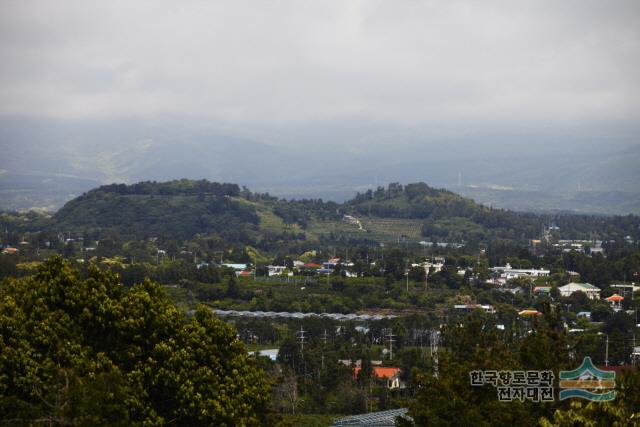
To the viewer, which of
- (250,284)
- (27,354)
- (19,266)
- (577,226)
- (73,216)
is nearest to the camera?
(27,354)

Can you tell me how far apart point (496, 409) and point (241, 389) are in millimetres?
5241

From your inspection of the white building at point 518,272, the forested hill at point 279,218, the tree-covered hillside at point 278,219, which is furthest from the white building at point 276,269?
the forested hill at point 279,218

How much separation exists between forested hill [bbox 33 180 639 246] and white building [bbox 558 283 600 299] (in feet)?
147

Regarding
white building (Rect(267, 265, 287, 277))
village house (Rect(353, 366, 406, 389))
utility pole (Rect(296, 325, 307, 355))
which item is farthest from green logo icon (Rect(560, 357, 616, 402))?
white building (Rect(267, 265, 287, 277))

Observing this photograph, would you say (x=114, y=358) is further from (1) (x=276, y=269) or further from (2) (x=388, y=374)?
(1) (x=276, y=269)

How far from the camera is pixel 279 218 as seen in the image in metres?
128

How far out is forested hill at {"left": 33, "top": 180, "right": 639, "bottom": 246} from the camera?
394 feet

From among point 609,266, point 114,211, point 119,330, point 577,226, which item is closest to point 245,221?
point 114,211

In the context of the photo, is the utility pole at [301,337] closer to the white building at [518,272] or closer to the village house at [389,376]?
the village house at [389,376]

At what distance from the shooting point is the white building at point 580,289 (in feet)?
224

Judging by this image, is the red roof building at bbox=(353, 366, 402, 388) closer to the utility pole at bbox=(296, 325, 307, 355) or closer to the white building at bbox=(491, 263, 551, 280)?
the utility pole at bbox=(296, 325, 307, 355)

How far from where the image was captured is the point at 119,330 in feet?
72.7

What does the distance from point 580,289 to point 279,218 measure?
62869mm

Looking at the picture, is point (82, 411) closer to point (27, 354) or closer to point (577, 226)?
point (27, 354)
